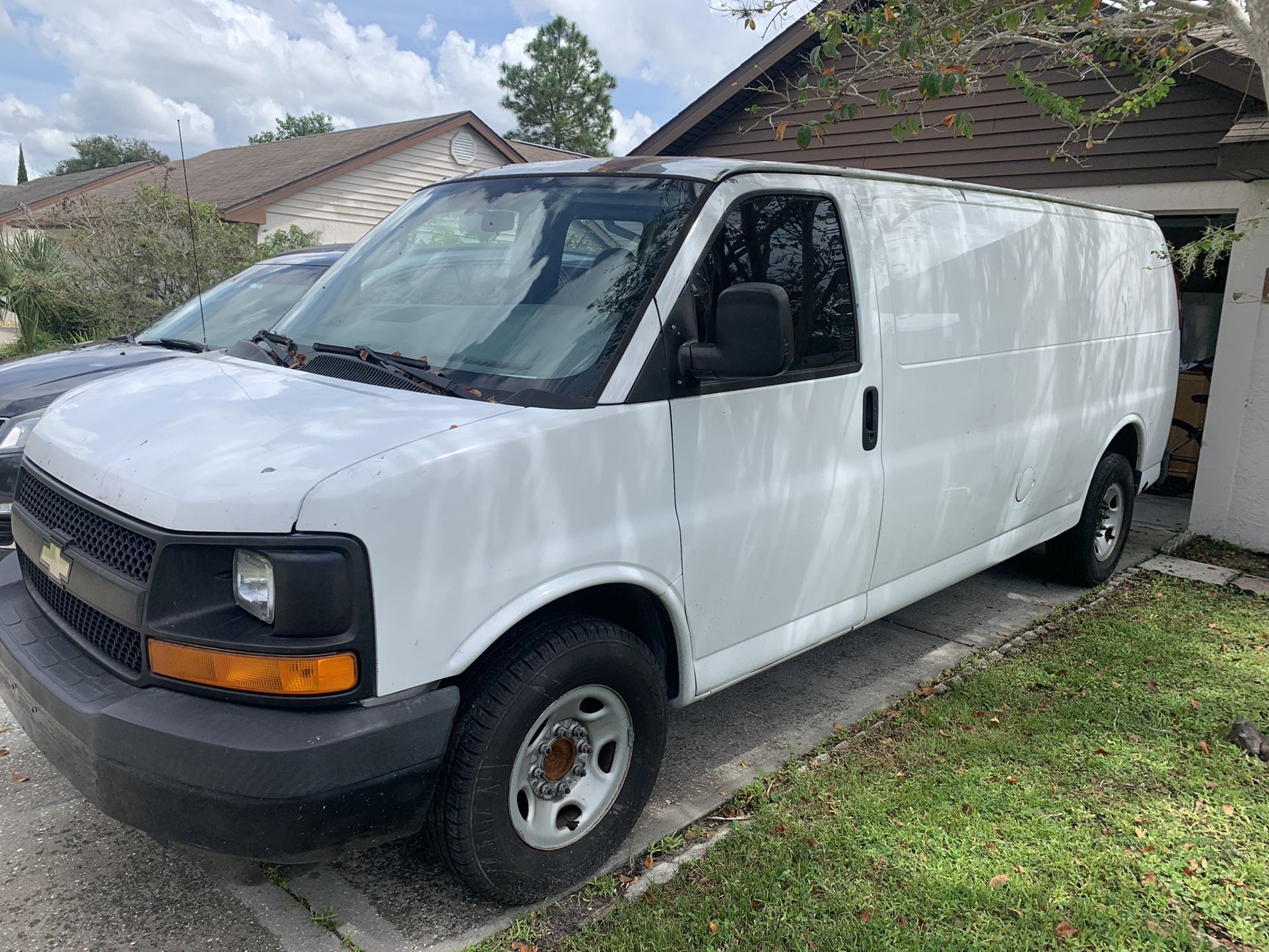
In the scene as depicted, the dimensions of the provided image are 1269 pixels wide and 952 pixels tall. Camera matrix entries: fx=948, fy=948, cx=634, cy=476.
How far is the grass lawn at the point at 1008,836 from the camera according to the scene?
110 inches

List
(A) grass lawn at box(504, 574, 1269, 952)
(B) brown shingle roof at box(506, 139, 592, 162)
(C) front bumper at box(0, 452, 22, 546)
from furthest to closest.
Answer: (B) brown shingle roof at box(506, 139, 592, 162), (C) front bumper at box(0, 452, 22, 546), (A) grass lawn at box(504, 574, 1269, 952)

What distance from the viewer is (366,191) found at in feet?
69.6

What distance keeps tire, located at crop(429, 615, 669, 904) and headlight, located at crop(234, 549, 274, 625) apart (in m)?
0.59

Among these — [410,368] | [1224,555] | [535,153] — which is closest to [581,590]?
[410,368]

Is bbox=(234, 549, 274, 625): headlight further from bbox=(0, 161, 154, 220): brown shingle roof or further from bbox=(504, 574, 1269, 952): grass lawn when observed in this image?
bbox=(0, 161, 154, 220): brown shingle roof

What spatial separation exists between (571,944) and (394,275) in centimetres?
237

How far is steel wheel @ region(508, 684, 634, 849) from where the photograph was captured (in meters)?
2.75

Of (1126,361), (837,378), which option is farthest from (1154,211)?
(837,378)

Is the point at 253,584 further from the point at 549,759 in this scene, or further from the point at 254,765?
the point at 549,759

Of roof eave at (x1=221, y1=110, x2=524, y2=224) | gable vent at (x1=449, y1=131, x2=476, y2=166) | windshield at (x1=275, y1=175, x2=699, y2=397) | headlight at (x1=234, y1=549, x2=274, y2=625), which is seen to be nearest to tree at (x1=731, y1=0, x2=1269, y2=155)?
windshield at (x1=275, y1=175, x2=699, y2=397)

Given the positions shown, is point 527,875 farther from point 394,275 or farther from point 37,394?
point 37,394

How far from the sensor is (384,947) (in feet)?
8.89

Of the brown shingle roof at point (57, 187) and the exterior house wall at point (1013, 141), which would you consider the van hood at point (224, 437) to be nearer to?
the exterior house wall at point (1013, 141)

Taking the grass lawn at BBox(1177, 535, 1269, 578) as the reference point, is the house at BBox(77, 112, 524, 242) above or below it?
above
